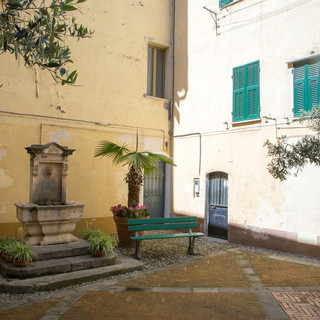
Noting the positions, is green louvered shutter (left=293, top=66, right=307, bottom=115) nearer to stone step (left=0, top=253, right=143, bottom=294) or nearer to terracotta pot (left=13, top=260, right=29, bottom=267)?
stone step (left=0, top=253, right=143, bottom=294)

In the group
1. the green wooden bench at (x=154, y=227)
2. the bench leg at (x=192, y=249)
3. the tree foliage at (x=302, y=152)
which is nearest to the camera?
the tree foliage at (x=302, y=152)

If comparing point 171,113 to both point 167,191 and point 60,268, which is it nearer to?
point 167,191

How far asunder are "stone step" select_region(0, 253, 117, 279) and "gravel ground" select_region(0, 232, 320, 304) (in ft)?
1.51

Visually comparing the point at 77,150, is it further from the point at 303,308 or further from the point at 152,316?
the point at 303,308

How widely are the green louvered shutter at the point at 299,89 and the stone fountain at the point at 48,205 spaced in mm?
5424

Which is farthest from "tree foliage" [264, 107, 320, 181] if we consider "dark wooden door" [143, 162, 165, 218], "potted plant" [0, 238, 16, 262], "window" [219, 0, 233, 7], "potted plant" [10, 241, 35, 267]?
"dark wooden door" [143, 162, 165, 218]

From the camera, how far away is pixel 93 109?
10.2m

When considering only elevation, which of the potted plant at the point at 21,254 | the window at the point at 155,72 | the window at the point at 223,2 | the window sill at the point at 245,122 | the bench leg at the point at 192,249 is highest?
the window at the point at 223,2

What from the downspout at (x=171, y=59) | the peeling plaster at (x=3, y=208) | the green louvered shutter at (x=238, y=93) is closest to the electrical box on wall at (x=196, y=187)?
the downspout at (x=171, y=59)

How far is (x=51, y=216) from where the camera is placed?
6664 millimetres

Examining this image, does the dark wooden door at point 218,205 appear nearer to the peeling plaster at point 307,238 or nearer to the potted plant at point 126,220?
the peeling plaster at point 307,238

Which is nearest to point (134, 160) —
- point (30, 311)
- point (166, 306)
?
point (166, 306)

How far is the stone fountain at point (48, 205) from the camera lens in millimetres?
6590

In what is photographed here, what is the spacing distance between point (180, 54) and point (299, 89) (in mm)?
4862
